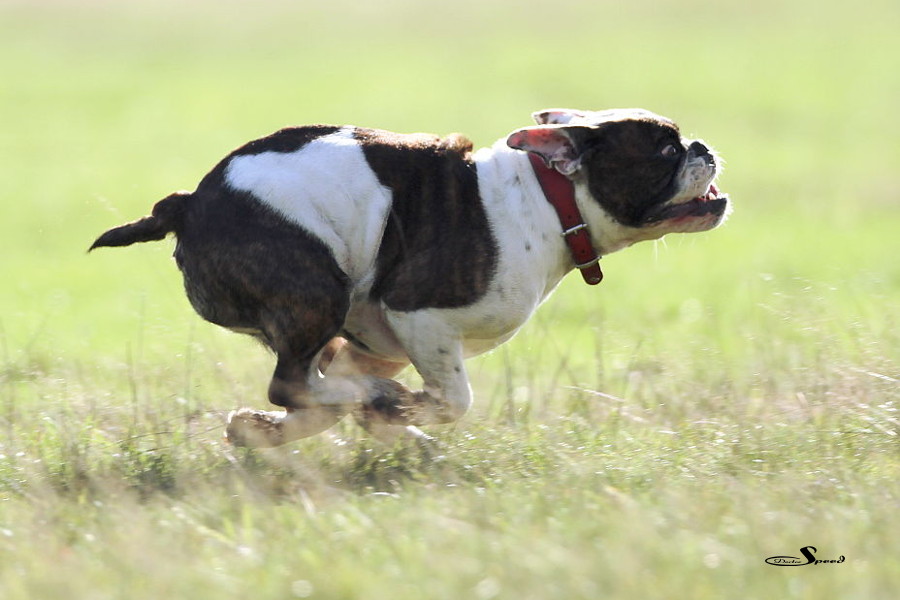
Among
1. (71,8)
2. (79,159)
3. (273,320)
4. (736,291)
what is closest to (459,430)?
(273,320)

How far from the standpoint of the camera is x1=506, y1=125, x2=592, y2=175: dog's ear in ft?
21.4

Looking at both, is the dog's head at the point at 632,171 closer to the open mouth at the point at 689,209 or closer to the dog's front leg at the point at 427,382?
the open mouth at the point at 689,209

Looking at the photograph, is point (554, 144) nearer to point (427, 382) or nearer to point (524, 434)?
point (427, 382)

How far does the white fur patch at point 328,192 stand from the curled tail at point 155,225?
265 millimetres

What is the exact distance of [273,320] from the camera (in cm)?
627

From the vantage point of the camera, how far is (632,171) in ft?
21.7

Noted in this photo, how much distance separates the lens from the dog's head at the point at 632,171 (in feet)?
21.5

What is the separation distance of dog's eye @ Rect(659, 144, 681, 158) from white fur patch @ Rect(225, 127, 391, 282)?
1333mm

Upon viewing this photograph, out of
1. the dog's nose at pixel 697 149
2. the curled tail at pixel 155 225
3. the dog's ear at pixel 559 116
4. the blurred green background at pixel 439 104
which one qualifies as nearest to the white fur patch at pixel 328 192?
the curled tail at pixel 155 225

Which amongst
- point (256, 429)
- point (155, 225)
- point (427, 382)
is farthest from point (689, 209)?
point (155, 225)

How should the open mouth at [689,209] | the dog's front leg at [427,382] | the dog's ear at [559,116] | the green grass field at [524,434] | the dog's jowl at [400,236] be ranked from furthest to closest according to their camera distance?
the dog's ear at [559,116] < the open mouth at [689,209] < the dog's front leg at [427,382] < the dog's jowl at [400,236] < the green grass field at [524,434]

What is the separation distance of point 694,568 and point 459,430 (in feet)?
8.29

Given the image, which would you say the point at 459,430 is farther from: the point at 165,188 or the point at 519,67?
the point at 519,67

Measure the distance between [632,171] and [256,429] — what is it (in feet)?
6.97
